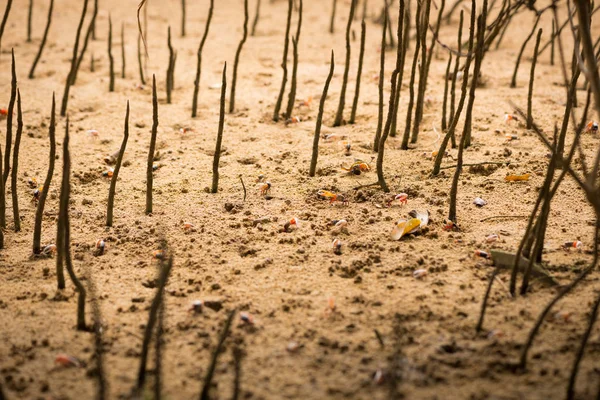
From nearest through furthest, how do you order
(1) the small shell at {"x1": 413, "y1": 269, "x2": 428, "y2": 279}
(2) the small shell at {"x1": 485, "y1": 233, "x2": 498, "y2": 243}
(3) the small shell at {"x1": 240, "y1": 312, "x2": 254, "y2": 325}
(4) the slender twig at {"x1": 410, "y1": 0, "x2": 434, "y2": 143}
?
(3) the small shell at {"x1": 240, "y1": 312, "x2": 254, "y2": 325} → (1) the small shell at {"x1": 413, "y1": 269, "x2": 428, "y2": 279} → (2) the small shell at {"x1": 485, "y1": 233, "x2": 498, "y2": 243} → (4) the slender twig at {"x1": 410, "y1": 0, "x2": 434, "y2": 143}

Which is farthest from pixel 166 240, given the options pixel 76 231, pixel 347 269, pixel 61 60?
pixel 61 60

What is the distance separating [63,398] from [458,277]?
1084 mm

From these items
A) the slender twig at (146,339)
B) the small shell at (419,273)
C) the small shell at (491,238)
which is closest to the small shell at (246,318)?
the slender twig at (146,339)

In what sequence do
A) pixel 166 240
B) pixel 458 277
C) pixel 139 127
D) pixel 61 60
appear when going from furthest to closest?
1. pixel 61 60
2. pixel 139 127
3. pixel 166 240
4. pixel 458 277

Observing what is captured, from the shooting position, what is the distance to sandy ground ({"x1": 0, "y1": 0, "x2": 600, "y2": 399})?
1521 millimetres

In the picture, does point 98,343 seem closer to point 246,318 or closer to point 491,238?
point 246,318

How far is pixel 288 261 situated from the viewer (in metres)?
2.02

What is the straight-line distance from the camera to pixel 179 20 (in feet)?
16.1

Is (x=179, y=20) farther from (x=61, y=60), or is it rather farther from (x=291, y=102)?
(x=291, y=102)

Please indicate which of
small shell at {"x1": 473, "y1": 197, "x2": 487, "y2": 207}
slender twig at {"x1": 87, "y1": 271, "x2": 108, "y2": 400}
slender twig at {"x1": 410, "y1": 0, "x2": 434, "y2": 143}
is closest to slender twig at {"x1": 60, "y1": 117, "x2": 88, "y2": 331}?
slender twig at {"x1": 87, "y1": 271, "x2": 108, "y2": 400}

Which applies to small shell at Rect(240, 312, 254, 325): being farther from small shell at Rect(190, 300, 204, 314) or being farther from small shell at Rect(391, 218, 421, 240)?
small shell at Rect(391, 218, 421, 240)

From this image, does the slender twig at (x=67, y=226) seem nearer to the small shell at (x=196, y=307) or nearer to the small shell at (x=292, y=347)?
the small shell at (x=196, y=307)

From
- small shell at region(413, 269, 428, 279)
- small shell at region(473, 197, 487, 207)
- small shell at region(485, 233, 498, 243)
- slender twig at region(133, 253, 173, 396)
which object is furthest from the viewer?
small shell at region(473, 197, 487, 207)

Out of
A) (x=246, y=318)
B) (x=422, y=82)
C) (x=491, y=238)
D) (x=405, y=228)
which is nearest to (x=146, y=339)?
(x=246, y=318)
